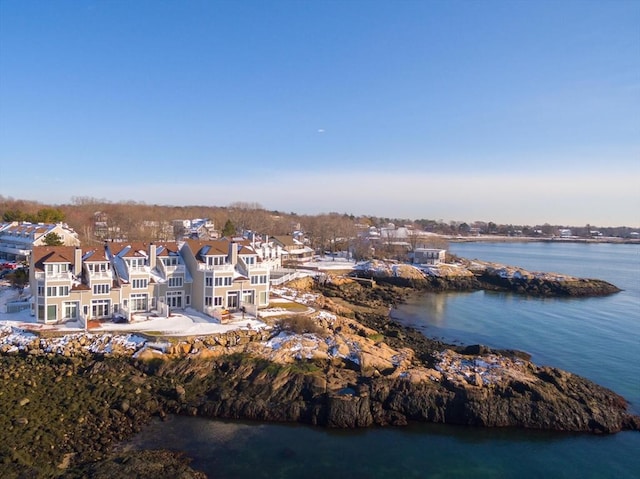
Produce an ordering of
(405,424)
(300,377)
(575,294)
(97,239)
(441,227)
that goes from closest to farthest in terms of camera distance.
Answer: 1. (405,424)
2. (300,377)
3. (575,294)
4. (97,239)
5. (441,227)

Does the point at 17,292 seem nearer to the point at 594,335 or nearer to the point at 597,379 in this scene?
the point at 597,379

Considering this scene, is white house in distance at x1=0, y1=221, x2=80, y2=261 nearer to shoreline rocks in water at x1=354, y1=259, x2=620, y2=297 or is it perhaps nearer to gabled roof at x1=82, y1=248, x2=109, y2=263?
gabled roof at x1=82, y1=248, x2=109, y2=263

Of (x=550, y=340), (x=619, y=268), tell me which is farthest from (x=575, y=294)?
(x=619, y=268)

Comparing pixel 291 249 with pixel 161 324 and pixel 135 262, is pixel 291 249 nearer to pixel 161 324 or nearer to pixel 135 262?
pixel 135 262

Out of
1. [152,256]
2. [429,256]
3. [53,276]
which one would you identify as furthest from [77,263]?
[429,256]

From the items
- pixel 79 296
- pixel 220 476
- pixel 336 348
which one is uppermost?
pixel 79 296
